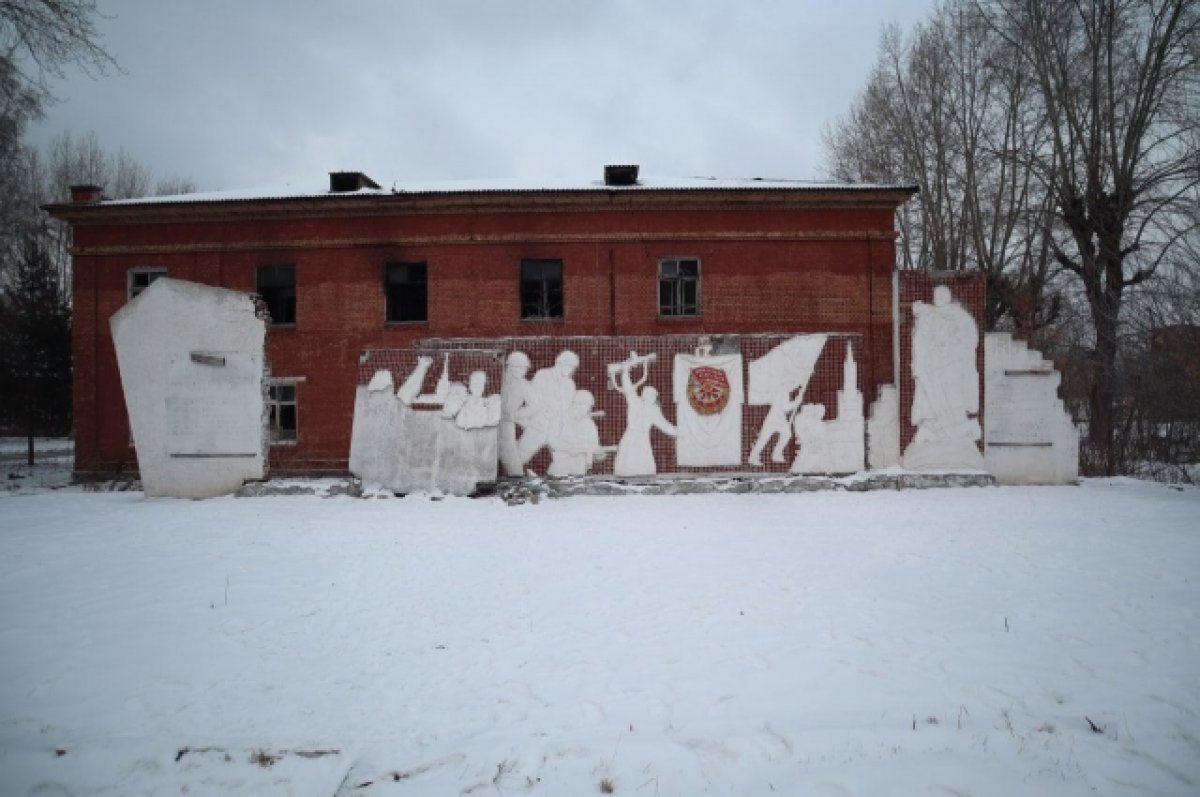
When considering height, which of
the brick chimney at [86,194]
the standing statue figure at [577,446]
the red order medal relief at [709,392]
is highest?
the brick chimney at [86,194]

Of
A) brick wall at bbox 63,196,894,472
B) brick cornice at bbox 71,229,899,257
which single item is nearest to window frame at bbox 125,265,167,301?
brick cornice at bbox 71,229,899,257

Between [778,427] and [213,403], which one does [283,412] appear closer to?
[213,403]

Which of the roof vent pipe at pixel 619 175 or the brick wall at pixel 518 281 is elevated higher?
the roof vent pipe at pixel 619 175

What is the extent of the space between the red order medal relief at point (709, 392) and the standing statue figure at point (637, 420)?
79 centimetres

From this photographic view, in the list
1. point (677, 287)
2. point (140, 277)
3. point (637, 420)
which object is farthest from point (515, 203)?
point (140, 277)

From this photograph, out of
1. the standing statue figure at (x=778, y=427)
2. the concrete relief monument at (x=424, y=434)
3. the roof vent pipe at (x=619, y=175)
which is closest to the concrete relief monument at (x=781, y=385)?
the standing statue figure at (x=778, y=427)

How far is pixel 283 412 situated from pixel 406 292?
505 cm

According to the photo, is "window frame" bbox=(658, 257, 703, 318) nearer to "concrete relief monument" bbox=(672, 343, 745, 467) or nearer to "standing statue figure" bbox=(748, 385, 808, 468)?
"concrete relief monument" bbox=(672, 343, 745, 467)

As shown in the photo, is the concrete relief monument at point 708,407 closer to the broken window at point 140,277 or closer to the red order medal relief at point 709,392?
the red order medal relief at point 709,392

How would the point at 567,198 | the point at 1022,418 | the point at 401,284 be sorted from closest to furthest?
1. the point at 1022,418
2. the point at 567,198
3. the point at 401,284

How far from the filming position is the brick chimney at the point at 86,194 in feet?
59.6

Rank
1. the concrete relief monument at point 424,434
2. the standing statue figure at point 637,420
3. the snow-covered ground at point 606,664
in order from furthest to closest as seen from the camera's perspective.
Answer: the standing statue figure at point 637,420 < the concrete relief monument at point 424,434 < the snow-covered ground at point 606,664

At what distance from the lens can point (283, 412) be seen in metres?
17.7

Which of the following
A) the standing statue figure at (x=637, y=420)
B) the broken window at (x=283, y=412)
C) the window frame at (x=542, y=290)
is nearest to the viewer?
the standing statue figure at (x=637, y=420)
